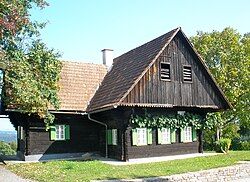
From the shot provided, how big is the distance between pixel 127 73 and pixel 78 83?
463 cm

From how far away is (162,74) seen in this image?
73.7 ft

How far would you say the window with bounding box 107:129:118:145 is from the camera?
72.9 feet

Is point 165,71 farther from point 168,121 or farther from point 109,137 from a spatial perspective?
point 109,137

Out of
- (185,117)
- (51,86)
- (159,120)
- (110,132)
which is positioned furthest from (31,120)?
(185,117)

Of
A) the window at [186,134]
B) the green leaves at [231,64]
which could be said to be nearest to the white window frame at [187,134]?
the window at [186,134]

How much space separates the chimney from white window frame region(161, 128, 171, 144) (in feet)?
30.0

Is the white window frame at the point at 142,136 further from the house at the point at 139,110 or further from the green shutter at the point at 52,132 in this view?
the green shutter at the point at 52,132

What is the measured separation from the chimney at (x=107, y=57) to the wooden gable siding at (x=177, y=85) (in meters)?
7.88

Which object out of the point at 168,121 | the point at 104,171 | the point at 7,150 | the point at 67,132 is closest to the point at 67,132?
the point at 67,132

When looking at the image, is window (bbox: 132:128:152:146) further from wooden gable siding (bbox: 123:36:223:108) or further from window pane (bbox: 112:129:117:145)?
wooden gable siding (bbox: 123:36:223:108)

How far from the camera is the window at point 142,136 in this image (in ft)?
69.8

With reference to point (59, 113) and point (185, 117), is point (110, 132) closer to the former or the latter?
point (59, 113)

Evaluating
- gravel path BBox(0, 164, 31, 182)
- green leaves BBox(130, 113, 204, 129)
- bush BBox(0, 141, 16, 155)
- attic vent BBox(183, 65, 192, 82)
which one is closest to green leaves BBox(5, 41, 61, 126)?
gravel path BBox(0, 164, 31, 182)

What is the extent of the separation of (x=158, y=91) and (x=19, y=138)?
1122 cm
